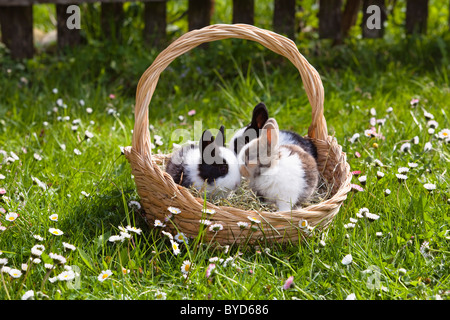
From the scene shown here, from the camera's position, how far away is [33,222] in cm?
276

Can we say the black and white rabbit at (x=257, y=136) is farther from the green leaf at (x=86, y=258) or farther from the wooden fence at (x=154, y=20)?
the wooden fence at (x=154, y=20)

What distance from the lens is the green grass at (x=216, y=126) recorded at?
94.3 inches

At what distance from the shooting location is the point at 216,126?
14.1 feet

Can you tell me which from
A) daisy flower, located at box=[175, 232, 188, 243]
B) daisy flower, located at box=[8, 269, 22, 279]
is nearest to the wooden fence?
daisy flower, located at box=[175, 232, 188, 243]

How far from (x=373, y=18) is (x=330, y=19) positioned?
0.42 meters

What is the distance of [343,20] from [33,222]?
441 centimetres

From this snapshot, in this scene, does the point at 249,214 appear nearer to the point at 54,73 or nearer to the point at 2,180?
the point at 2,180

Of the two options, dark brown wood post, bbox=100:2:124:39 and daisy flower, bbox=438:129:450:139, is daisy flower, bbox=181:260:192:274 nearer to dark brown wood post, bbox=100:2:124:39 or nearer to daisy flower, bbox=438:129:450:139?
daisy flower, bbox=438:129:450:139

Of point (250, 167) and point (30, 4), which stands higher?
point (30, 4)

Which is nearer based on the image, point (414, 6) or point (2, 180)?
point (2, 180)

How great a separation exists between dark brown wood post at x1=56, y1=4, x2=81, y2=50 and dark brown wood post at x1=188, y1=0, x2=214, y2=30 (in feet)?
3.73
